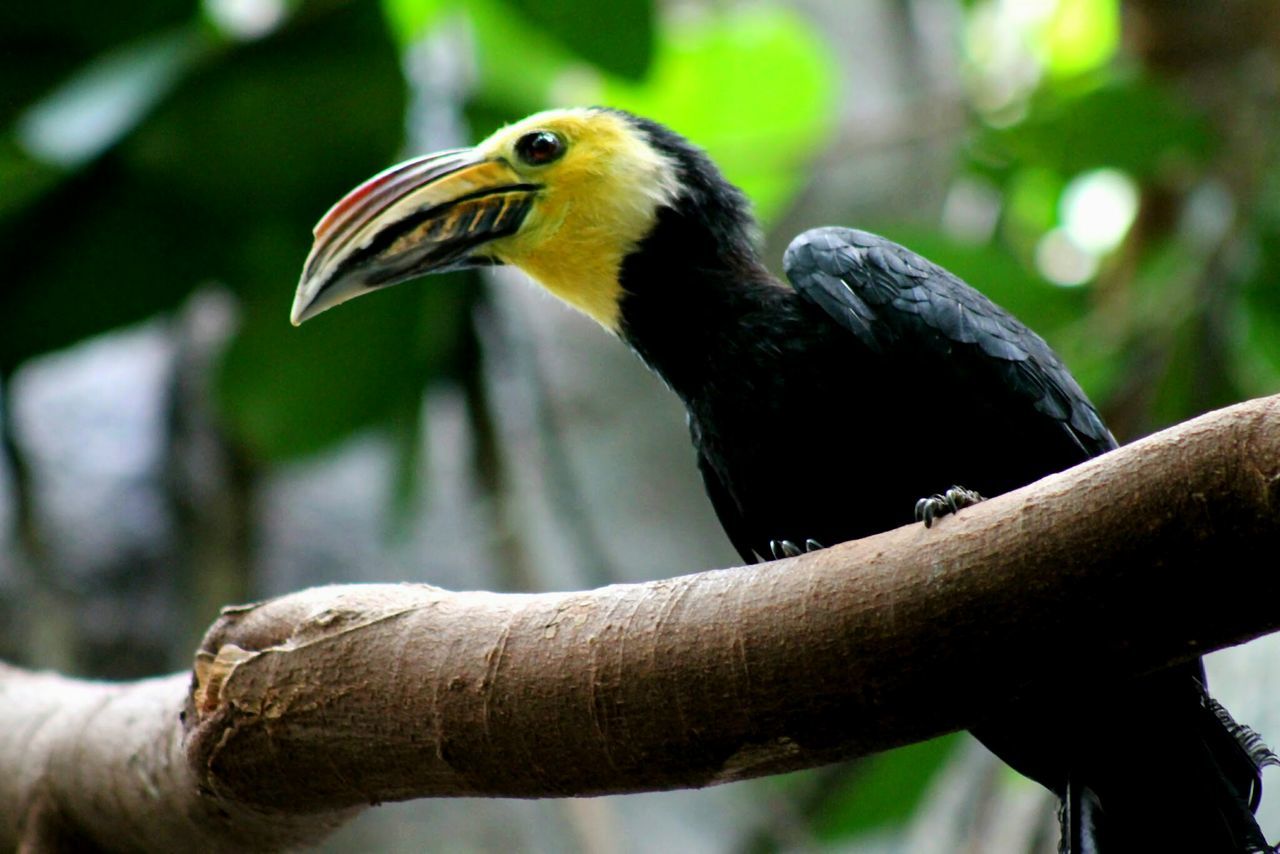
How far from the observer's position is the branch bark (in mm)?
1671

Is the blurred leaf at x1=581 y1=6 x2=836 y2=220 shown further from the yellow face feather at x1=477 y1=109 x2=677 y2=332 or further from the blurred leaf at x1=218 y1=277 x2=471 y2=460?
the yellow face feather at x1=477 y1=109 x2=677 y2=332

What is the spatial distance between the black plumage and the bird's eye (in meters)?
0.49

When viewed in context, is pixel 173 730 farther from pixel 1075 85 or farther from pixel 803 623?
pixel 1075 85

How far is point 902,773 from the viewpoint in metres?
4.64

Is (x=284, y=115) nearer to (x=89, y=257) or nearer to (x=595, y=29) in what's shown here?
(x=89, y=257)

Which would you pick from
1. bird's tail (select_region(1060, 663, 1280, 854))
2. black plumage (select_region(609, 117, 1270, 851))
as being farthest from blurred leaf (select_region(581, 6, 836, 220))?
bird's tail (select_region(1060, 663, 1280, 854))

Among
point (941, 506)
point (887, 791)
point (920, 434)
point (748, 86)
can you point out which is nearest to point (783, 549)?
point (920, 434)

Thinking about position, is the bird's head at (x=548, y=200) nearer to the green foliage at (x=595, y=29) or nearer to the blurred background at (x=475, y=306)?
the green foliage at (x=595, y=29)

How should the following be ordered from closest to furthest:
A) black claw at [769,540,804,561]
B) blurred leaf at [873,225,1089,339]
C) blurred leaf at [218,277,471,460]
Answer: black claw at [769,540,804,561] < blurred leaf at [873,225,1089,339] < blurred leaf at [218,277,471,460]

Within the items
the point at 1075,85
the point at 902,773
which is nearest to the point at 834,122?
the point at 1075,85

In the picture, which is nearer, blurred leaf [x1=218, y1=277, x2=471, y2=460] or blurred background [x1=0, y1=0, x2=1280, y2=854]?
blurred background [x1=0, y1=0, x2=1280, y2=854]

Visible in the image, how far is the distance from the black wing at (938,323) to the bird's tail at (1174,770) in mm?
455

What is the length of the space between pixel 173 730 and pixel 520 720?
833 millimetres

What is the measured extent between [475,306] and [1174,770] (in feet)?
10.1
